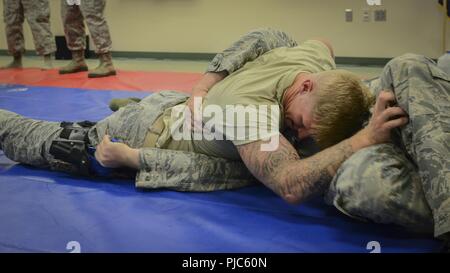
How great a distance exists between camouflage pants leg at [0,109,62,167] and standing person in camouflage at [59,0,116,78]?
222 cm

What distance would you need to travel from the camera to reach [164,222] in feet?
4.26

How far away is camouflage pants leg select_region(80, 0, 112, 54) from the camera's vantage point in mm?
3896

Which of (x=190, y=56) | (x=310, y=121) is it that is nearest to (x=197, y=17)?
(x=190, y=56)

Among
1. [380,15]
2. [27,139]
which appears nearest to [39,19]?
[27,139]

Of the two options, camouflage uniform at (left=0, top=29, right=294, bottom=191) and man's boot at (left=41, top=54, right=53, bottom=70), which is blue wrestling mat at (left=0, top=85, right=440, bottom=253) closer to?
camouflage uniform at (left=0, top=29, right=294, bottom=191)

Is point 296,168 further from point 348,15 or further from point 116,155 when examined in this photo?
point 348,15

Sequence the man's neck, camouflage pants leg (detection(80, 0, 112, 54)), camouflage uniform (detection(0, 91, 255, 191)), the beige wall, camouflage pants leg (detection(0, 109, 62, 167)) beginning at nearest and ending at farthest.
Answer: the man's neck → camouflage uniform (detection(0, 91, 255, 191)) → camouflage pants leg (detection(0, 109, 62, 167)) → camouflage pants leg (detection(80, 0, 112, 54)) → the beige wall

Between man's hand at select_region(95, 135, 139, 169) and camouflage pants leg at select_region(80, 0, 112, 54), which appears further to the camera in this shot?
camouflage pants leg at select_region(80, 0, 112, 54)

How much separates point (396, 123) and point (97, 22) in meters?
3.36

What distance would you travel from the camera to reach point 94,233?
1.24m

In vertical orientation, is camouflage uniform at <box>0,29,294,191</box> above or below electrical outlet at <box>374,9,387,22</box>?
below

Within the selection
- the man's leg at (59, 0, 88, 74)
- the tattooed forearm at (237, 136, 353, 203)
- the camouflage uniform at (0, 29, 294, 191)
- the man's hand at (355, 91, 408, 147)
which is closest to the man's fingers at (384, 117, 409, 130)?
the man's hand at (355, 91, 408, 147)

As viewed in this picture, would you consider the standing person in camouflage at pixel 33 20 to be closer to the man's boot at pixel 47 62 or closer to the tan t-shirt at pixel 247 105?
the man's boot at pixel 47 62

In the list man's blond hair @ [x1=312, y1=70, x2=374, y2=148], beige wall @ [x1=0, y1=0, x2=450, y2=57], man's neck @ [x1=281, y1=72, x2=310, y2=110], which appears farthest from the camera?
beige wall @ [x1=0, y1=0, x2=450, y2=57]
